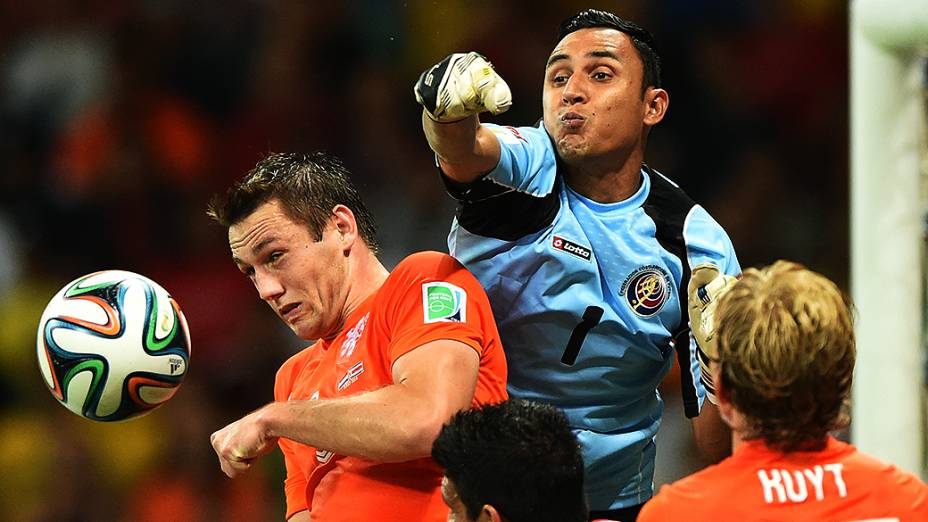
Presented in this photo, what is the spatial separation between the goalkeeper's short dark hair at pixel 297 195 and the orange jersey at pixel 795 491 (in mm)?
1625

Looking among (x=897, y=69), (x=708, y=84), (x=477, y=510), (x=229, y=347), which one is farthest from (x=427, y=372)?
(x=708, y=84)

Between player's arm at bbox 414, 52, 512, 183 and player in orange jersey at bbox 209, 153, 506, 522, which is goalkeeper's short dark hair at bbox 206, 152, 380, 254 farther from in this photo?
player's arm at bbox 414, 52, 512, 183

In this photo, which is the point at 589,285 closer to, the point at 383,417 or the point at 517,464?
the point at 383,417

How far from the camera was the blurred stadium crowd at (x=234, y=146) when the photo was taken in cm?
734

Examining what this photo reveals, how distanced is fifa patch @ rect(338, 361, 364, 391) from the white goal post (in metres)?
1.71

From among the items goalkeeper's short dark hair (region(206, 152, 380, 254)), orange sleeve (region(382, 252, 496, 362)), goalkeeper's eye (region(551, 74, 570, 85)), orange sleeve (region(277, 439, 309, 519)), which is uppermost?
goalkeeper's eye (region(551, 74, 570, 85))

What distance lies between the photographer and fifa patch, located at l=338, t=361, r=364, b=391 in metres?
3.60

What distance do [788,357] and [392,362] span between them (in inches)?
50.1

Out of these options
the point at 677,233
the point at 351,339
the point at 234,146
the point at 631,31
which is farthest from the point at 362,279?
the point at 234,146

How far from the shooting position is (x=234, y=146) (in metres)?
8.05

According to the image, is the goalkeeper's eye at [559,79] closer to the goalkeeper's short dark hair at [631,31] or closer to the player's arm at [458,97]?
the goalkeeper's short dark hair at [631,31]

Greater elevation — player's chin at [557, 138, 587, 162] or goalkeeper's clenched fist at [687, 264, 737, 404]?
player's chin at [557, 138, 587, 162]

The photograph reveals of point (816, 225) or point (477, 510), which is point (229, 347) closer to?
point (816, 225)

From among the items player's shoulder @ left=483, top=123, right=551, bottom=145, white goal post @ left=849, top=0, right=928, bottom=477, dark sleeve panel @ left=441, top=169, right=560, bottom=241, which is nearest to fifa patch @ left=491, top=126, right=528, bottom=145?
player's shoulder @ left=483, top=123, right=551, bottom=145
